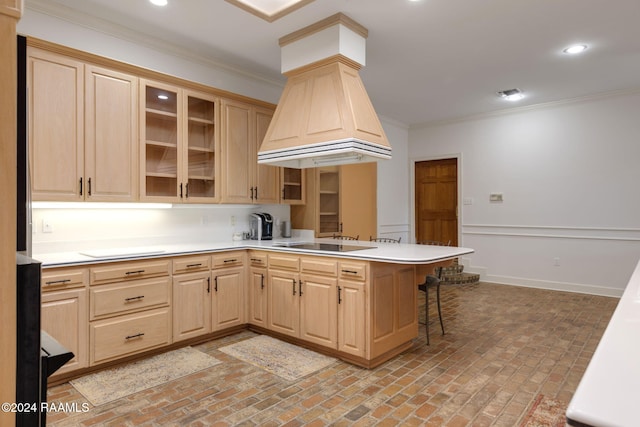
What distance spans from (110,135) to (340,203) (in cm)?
305

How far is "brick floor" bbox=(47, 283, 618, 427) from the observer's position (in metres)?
2.23

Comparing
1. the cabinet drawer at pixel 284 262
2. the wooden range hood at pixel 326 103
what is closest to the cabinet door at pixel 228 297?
the cabinet drawer at pixel 284 262

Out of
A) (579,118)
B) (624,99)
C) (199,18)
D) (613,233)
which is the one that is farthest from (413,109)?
(199,18)

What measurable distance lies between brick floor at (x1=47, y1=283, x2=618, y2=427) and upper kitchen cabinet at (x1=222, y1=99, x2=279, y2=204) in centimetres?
154

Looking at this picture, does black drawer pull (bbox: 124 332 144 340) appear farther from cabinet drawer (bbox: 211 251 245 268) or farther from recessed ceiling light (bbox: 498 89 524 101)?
recessed ceiling light (bbox: 498 89 524 101)

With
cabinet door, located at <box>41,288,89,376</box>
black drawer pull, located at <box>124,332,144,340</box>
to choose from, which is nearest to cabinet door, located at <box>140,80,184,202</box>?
cabinet door, located at <box>41,288,89,376</box>

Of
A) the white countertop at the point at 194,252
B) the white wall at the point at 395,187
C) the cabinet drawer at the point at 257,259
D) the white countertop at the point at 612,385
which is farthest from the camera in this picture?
the white wall at the point at 395,187

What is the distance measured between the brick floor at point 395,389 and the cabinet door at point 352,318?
0.54 feet

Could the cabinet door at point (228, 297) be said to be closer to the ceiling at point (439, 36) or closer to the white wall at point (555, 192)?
the ceiling at point (439, 36)

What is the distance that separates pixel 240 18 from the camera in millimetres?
3213

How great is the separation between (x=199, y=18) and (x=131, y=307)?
2552 mm

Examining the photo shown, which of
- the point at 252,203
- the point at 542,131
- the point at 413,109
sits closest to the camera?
the point at 252,203

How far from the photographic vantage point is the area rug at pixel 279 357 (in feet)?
9.50

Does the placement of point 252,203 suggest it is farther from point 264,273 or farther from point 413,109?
point 413,109
